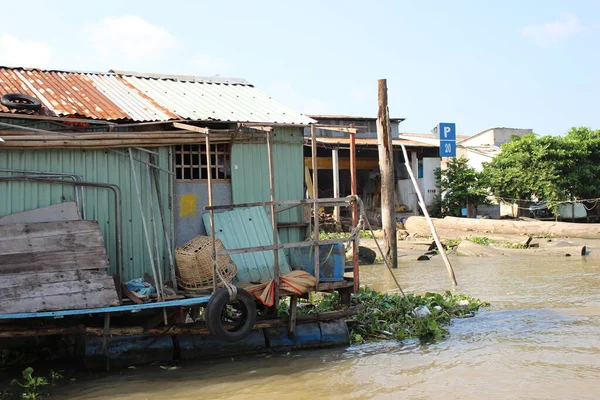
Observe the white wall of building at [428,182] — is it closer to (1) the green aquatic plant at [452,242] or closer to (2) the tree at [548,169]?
(2) the tree at [548,169]

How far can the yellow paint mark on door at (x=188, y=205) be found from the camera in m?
9.22

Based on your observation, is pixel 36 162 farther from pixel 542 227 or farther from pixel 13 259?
pixel 542 227

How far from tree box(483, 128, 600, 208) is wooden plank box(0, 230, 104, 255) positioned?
940 inches

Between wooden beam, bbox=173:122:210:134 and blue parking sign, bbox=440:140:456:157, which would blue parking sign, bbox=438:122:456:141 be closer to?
blue parking sign, bbox=440:140:456:157

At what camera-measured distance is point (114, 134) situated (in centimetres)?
834

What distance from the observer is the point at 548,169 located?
27.7 meters

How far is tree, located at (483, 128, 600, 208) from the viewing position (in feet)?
91.2

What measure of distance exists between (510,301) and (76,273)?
9.10 meters

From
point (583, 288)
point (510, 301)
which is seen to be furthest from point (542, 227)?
point (510, 301)

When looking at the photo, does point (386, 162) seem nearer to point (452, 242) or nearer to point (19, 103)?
point (452, 242)

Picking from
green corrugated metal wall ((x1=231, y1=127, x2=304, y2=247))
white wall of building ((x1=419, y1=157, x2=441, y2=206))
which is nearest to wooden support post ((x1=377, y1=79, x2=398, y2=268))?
green corrugated metal wall ((x1=231, y1=127, x2=304, y2=247))

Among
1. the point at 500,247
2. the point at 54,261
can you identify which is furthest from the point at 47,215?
the point at 500,247

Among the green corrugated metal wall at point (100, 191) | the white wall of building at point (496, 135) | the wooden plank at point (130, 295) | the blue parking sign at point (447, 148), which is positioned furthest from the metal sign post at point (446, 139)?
the wooden plank at point (130, 295)

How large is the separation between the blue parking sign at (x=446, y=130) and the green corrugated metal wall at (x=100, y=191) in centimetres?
1928
